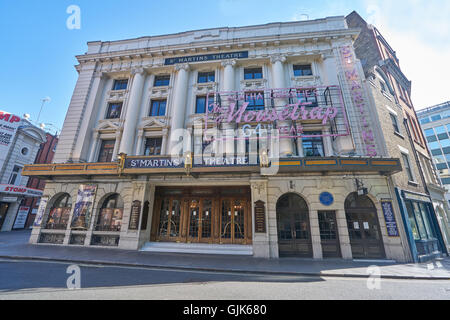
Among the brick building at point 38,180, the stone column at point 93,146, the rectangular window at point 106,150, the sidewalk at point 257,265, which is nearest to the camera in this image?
the sidewalk at point 257,265

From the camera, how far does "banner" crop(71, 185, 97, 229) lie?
40.4 ft

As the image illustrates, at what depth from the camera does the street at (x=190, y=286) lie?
5078mm

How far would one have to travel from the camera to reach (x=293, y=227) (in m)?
10.9

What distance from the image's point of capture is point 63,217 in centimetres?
1307

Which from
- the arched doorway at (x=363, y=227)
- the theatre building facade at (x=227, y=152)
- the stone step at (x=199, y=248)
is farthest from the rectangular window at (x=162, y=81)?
the arched doorway at (x=363, y=227)

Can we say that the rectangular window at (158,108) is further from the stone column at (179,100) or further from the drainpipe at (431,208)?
the drainpipe at (431,208)

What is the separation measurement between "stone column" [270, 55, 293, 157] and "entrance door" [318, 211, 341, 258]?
4383 mm

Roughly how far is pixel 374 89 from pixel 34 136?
40.3 meters

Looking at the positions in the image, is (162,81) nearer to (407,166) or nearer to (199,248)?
Result: (199,248)

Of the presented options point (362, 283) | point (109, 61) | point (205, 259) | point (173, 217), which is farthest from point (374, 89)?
point (109, 61)

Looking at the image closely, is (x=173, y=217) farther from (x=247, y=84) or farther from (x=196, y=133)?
(x=247, y=84)

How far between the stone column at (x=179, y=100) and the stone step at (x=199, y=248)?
636 cm

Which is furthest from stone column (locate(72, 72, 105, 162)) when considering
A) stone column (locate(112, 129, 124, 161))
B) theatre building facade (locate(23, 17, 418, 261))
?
stone column (locate(112, 129, 124, 161))
